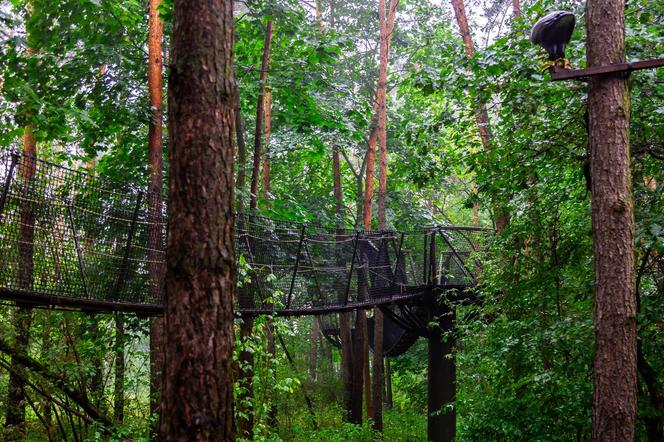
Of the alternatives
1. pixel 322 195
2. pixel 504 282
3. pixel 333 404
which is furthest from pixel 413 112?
pixel 504 282

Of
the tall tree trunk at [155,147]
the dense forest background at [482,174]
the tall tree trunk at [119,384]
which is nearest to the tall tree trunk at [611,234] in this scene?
the dense forest background at [482,174]

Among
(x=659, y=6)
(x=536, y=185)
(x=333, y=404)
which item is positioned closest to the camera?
(x=659, y=6)

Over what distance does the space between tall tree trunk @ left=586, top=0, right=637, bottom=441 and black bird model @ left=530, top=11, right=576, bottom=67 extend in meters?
0.19

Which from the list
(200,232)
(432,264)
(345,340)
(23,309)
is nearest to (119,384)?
(23,309)

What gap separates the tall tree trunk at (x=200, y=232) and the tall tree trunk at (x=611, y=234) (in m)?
2.25

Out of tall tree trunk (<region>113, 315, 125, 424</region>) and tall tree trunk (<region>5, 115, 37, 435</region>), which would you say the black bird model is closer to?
tall tree trunk (<region>5, 115, 37, 435</region>)

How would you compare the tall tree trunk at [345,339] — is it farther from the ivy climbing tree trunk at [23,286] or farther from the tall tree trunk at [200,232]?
the tall tree trunk at [200,232]

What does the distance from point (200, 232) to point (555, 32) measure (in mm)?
2595

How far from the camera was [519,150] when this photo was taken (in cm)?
542

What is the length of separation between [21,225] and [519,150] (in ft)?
13.8

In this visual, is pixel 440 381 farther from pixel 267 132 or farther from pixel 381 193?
pixel 267 132

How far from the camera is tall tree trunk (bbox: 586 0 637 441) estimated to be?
3.48m

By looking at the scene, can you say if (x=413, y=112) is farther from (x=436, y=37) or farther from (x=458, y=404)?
(x=458, y=404)

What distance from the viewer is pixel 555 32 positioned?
375 centimetres
